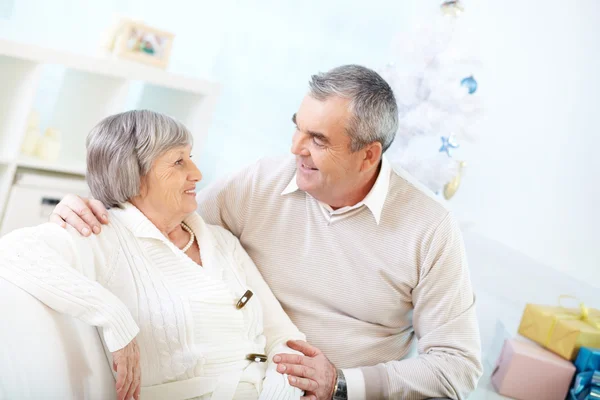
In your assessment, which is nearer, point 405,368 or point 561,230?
point 405,368

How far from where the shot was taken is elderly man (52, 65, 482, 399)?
185 cm

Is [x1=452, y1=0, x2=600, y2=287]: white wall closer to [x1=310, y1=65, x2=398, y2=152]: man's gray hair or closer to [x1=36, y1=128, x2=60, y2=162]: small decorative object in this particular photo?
[x1=310, y1=65, x2=398, y2=152]: man's gray hair

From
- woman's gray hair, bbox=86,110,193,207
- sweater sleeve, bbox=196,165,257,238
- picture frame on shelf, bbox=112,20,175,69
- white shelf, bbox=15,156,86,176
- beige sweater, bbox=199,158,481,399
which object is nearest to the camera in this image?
woman's gray hair, bbox=86,110,193,207

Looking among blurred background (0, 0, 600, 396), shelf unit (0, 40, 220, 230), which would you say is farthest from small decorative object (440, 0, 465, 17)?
shelf unit (0, 40, 220, 230)

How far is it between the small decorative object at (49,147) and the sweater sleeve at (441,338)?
1.85 m

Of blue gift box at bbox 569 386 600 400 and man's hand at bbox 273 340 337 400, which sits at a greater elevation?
man's hand at bbox 273 340 337 400

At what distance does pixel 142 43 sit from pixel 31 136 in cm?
65

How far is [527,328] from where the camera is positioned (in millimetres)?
2918

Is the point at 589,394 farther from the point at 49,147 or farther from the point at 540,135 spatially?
the point at 49,147

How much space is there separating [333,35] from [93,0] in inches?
49.7

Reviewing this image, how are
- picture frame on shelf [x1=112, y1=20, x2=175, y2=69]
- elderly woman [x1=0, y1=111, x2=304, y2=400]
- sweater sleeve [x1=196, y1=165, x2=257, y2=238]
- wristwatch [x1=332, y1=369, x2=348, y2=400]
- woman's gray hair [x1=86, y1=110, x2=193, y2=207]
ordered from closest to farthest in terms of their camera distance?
elderly woman [x1=0, y1=111, x2=304, y2=400] → woman's gray hair [x1=86, y1=110, x2=193, y2=207] → wristwatch [x1=332, y1=369, x2=348, y2=400] → sweater sleeve [x1=196, y1=165, x2=257, y2=238] → picture frame on shelf [x1=112, y1=20, x2=175, y2=69]

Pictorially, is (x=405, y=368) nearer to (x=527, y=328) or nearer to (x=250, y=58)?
(x=527, y=328)

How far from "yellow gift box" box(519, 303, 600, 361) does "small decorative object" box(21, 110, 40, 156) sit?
2.29 meters

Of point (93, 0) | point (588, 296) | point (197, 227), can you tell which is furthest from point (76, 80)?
point (588, 296)
